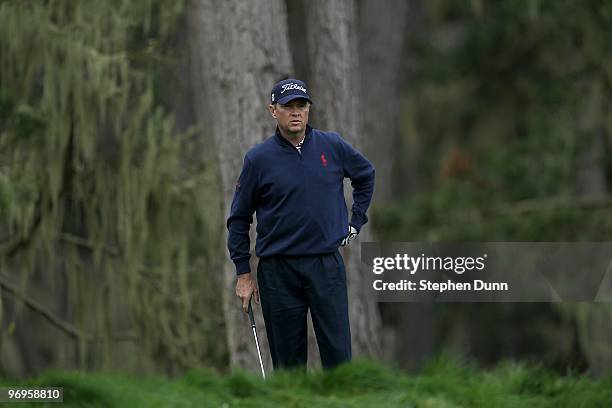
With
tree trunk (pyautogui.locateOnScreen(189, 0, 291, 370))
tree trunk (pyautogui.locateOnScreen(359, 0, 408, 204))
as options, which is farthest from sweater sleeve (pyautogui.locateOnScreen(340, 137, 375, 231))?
tree trunk (pyautogui.locateOnScreen(359, 0, 408, 204))

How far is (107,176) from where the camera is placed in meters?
11.2

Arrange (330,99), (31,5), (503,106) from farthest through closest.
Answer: (503,106), (31,5), (330,99)

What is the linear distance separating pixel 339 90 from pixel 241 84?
85cm

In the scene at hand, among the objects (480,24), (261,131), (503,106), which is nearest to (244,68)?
(261,131)

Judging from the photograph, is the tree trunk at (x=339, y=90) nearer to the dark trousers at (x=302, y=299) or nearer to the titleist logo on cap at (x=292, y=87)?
the dark trousers at (x=302, y=299)

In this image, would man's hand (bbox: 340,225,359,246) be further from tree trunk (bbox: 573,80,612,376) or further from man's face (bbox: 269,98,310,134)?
tree trunk (bbox: 573,80,612,376)

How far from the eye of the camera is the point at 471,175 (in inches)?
701

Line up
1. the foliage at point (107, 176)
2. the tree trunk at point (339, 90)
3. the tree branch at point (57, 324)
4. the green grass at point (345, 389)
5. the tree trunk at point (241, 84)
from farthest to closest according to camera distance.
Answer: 1. the tree branch at point (57, 324)
2. the foliage at point (107, 176)
3. the tree trunk at point (339, 90)
4. the tree trunk at point (241, 84)
5. the green grass at point (345, 389)

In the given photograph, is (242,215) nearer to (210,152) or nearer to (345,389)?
(345,389)

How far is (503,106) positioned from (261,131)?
1275cm

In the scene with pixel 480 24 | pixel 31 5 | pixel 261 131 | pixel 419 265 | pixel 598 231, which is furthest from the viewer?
pixel 480 24

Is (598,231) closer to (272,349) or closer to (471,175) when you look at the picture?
(471,175)

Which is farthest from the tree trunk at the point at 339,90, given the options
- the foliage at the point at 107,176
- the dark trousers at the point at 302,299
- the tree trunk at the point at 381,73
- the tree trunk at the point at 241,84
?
the tree trunk at the point at 381,73

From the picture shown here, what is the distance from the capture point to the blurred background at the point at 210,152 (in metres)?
9.23
